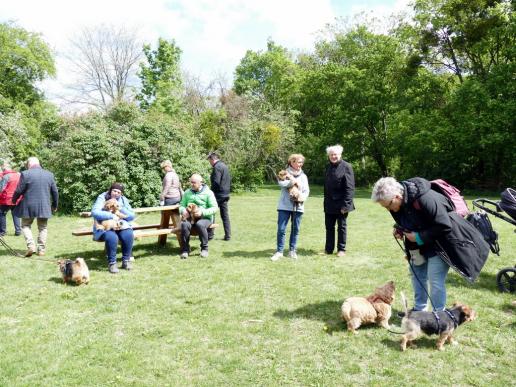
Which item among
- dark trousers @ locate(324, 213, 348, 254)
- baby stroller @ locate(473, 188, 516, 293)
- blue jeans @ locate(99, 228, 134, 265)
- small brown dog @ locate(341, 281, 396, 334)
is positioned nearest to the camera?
small brown dog @ locate(341, 281, 396, 334)

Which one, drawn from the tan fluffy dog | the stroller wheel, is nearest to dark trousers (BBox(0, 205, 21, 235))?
the tan fluffy dog

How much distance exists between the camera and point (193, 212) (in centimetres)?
757

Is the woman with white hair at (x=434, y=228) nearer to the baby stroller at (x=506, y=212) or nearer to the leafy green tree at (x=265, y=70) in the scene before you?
the baby stroller at (x=506, y=212)

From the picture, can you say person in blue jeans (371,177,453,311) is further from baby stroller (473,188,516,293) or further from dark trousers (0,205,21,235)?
dark trousers (0,205,21,235)

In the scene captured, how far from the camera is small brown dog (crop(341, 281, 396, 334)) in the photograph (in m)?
4.32

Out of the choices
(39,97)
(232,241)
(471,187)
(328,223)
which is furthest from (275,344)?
(39,97)

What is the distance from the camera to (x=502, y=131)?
813 inches

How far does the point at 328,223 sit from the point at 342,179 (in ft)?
2.83

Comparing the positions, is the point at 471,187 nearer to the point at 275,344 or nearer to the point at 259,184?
the point at 259,184

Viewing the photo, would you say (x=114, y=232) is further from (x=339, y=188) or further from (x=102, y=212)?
(x=339, y=188)

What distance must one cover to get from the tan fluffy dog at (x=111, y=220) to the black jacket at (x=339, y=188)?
3495 millimetres

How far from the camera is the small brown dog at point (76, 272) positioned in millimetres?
6000

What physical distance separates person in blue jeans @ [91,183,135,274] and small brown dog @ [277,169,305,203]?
2632 mm

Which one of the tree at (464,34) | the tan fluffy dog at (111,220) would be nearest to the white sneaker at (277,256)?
the tan fluffy dog at (111,220)
